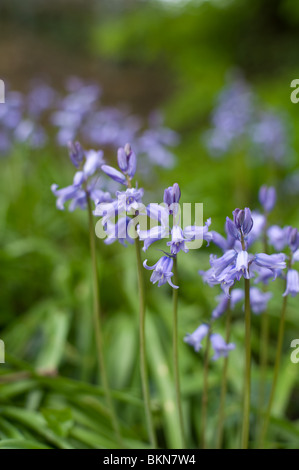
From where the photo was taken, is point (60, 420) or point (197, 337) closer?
point (197, 337)

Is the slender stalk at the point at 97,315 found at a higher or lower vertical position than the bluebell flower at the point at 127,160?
lower

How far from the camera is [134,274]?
321cm

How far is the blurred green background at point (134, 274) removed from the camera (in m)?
2.14

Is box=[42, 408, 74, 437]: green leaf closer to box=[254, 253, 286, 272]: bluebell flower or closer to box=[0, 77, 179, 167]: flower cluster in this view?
box=[254, 253, 286, 272]: bluebell flower

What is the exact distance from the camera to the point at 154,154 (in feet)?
9.38

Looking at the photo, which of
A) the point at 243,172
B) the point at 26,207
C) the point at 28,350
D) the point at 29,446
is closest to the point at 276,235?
the point at 29,446

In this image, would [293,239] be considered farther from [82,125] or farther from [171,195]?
[82,125]

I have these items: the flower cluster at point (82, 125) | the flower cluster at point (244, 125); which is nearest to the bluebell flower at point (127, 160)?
the flower cluster at point (82, 125)

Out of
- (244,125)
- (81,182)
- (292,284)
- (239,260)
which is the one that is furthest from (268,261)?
(244,125)

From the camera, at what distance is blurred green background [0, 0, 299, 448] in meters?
2.14

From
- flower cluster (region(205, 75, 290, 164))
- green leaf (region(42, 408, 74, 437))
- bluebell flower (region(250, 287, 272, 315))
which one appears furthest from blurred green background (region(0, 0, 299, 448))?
bluebell flower (region(250, 287, 272, 315))

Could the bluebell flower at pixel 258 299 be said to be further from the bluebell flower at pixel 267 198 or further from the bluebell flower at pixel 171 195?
the bluebell flower at pixel 171 195

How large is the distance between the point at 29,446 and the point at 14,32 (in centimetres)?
1190
